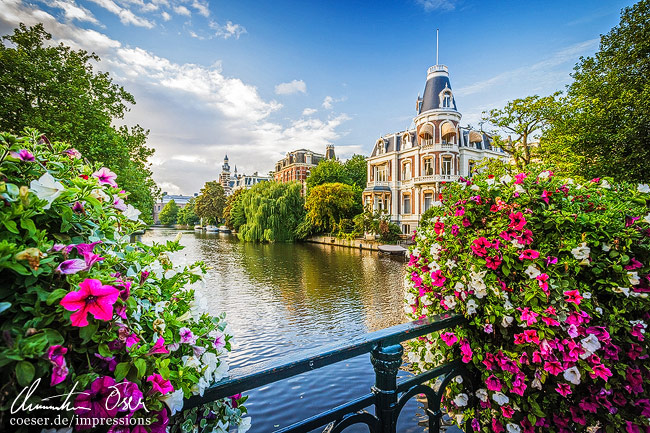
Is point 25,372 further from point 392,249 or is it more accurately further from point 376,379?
point 392,249

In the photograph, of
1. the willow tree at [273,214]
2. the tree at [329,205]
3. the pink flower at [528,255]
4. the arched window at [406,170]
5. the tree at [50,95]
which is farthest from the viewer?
the willow tree at [273,214]

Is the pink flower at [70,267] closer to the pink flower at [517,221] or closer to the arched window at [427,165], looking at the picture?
the pink flower at [517,221]

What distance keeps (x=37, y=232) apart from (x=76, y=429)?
0.49 metres

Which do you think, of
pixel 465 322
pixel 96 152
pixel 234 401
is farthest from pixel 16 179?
pixel 96 152

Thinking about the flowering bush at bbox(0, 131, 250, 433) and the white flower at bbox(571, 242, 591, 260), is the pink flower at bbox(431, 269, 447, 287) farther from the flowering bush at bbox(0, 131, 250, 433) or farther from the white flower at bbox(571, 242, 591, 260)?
the flowering bush at bbox(0, 131, 250, 433)

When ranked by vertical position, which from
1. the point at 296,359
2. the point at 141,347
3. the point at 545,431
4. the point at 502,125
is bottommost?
the point at 545,431

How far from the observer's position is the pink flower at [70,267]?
0.72 m

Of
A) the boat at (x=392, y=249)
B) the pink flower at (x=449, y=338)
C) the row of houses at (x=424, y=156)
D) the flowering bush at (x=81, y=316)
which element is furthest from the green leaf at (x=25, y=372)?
the row of houses at (x=424, y=156)

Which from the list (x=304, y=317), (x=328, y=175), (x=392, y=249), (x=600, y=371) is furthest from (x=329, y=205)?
(x=600, y=371)

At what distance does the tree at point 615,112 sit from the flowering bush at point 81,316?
14.3 meters

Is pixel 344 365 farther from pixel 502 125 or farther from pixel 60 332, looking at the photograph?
pixel 502 125

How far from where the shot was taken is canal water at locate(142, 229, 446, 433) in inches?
171

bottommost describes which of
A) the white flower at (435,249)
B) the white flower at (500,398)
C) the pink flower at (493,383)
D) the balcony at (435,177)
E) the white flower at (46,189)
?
the white flower at (500,398)

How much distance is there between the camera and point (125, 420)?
0.77m
